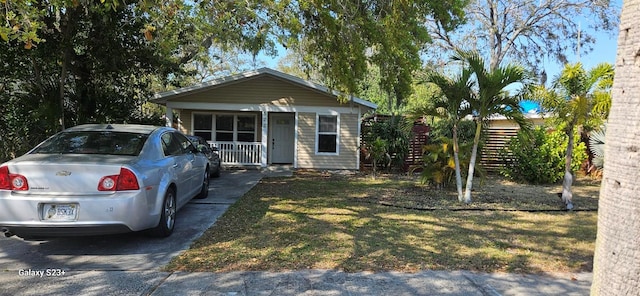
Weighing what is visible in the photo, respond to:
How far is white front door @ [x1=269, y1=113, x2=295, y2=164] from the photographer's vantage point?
16859 millimetres

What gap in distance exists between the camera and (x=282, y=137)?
17.0 m

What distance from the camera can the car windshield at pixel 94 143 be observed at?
525cm

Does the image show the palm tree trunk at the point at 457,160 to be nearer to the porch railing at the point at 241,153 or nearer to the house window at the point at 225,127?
the porch railing at the point at 241,153

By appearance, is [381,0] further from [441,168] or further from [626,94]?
[626,94]

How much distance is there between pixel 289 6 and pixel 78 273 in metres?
5.60

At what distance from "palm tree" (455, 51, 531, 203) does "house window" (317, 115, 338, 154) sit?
25.4 ft

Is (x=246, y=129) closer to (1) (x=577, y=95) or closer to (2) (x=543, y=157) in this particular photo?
(2) (x=543, y=157)

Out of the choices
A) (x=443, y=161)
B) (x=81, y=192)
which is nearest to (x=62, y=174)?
(x=81, y=192)

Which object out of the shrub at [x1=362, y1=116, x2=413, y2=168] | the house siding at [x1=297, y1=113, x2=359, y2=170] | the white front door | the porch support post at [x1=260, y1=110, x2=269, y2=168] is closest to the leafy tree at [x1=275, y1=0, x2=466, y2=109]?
the shrub at [x1=362, y1=116, x2=413, y2=168]

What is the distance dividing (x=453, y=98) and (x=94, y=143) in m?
6.36

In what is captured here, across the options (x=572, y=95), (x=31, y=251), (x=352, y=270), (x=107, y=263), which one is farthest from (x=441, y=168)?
(x=31, y=251)

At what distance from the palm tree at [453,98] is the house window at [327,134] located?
23.6 feet

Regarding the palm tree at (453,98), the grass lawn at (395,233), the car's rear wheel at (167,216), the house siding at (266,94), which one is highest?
the house siding at (266,94)

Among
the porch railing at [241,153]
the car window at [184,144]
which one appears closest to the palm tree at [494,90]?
the car window at [184,144]
